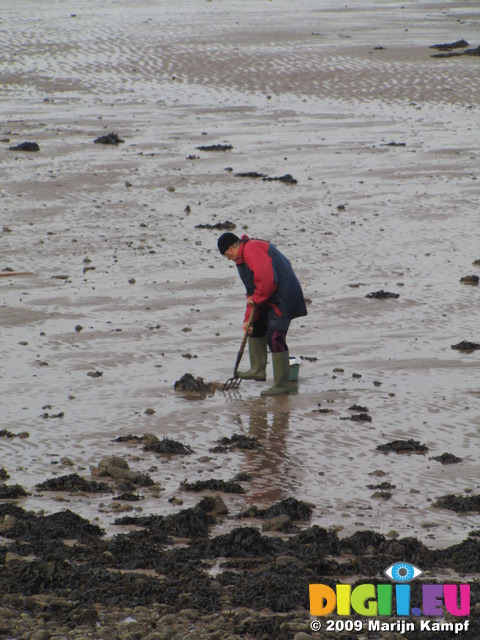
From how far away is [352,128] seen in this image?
19.9 meters

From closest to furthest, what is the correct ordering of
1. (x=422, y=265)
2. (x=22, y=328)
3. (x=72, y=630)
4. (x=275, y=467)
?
(x=72, y=630)
(x=275, y=467)
(x=22, y=328)
(x=422, y=265)

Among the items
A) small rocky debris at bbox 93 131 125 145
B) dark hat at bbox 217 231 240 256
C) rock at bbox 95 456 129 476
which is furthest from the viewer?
small rocky debris at bbox 93 131 125 145

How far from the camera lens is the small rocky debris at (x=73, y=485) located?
6.70 meters

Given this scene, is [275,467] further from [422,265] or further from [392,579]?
[422,265]

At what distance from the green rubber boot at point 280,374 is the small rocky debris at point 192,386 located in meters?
0.45

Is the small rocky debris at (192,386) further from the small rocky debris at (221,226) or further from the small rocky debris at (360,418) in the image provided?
the small rocky debris at (221,226)

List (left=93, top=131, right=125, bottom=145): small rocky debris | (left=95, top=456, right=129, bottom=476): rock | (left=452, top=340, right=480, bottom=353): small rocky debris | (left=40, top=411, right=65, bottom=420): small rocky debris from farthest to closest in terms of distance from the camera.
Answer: (left=93, top=131, right=125, bottom=145): small rocky debris, (left=452, top=340, right=480, bottom=353): small rocky debris, (left=40, top=411, right=65, bottom=420): small rocky debris, (left=95, top=456, right=129, bottom=476): rock

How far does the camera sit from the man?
27.9ft

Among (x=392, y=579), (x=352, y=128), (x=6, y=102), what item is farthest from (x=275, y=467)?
(x=6, y=102)

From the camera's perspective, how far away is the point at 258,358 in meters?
9.04

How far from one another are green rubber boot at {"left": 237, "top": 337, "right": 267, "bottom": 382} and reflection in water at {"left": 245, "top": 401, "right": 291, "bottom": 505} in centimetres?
43

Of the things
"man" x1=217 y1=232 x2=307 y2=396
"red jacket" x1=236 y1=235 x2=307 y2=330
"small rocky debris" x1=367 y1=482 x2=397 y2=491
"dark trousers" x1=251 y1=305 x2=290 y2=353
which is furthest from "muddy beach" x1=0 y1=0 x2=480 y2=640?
"red jacket" x1=236 y1=235 x2=307 y2=330

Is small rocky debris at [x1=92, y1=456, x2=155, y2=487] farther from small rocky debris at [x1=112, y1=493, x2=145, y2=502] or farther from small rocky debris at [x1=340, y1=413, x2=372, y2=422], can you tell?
small rocky debris at [x1=340, y1=413, x2=372, y2=422]

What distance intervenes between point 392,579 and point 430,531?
0.86 meters
